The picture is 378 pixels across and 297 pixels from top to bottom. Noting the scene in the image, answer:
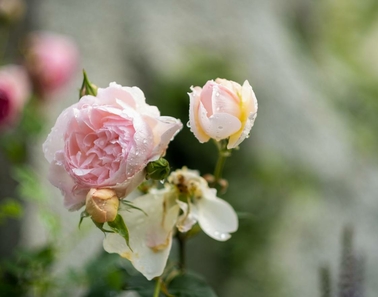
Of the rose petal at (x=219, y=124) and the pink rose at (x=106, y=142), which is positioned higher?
the rose petal at (x=219, y=124)

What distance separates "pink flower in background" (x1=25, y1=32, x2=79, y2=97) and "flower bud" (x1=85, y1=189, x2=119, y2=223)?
0.54m

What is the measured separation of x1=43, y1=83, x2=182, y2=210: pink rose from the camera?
0.32 metres

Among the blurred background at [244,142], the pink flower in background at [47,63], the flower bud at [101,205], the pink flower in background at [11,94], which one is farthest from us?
the blurred background at [244,142]

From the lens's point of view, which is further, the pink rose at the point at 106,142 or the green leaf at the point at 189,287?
the green leaf at the point at 189,287

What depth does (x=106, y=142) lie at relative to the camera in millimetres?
328

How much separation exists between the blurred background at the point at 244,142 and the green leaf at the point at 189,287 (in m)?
→ 0.39

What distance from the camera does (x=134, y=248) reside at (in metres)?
0.37

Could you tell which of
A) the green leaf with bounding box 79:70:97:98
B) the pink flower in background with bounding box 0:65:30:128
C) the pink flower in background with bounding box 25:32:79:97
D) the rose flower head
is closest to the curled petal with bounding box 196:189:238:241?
the rose flower head

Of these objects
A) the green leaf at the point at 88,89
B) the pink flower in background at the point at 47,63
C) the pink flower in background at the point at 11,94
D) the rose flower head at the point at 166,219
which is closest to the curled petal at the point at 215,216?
the rose flower head at the point at 166,219

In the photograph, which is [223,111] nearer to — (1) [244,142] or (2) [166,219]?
(2) [166,219]

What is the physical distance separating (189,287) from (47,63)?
1.63 ft

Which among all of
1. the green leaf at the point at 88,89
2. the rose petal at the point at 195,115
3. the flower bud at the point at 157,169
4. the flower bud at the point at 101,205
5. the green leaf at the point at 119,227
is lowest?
the green leaf at the point at 119,227

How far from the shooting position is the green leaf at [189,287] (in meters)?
0.43

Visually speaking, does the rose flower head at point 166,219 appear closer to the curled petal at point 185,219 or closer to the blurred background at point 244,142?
the curled petal at point 185,219
